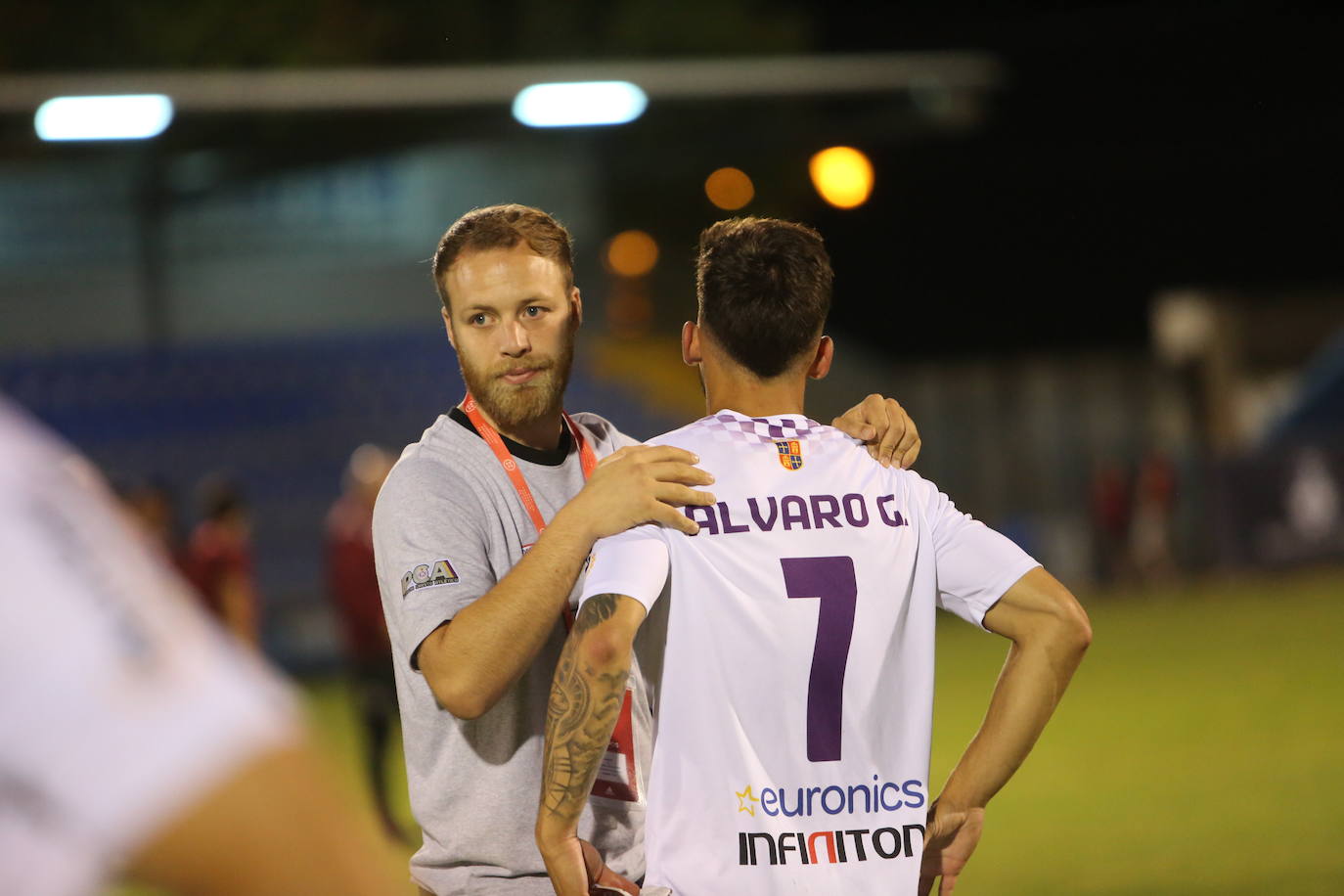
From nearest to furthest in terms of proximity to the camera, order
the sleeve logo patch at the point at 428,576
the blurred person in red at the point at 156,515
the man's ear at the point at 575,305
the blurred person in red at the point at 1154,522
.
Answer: the sleeve logo patch at the point at 428,576, the man's ear at the point at 575,305, the blurred person in red at the point at 156,515, the blurred person in red at the point at 1154,522

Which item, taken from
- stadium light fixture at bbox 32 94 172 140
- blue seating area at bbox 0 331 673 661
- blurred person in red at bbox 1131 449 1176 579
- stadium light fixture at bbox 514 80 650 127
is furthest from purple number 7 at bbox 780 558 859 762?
blurred person in red at bbox 1131 449 1176 579

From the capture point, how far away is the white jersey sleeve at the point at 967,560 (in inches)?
113

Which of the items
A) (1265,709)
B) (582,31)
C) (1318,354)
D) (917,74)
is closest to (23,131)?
(582,31)

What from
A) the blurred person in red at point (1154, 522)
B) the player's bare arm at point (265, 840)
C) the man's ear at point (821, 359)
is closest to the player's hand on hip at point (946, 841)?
the man's ear at point (821, 359)

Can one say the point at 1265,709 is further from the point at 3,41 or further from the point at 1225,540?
the point at 3,41

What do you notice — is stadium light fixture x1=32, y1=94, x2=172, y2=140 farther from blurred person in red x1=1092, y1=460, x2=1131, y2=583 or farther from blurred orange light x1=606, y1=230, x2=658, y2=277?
blurred person in red x1=1092, y1=460, x2=1131, y2=583

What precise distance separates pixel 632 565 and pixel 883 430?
2.23ft

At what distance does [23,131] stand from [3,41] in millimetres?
1415

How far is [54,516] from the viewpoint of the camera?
94 centimetres

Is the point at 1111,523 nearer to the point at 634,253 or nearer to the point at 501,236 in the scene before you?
the point at 634,253

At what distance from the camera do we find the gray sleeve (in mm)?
2779

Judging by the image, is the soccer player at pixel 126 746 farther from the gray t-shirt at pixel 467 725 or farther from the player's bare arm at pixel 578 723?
the gray t-shirt at pixel 467 725

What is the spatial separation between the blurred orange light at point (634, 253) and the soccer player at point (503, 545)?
28.9 meters

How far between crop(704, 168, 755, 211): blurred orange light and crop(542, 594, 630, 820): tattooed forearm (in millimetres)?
29374
